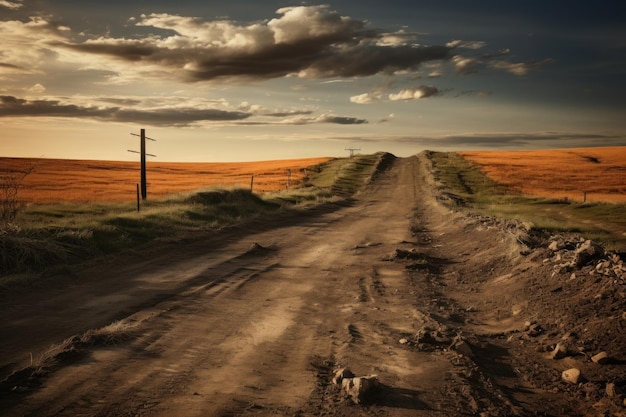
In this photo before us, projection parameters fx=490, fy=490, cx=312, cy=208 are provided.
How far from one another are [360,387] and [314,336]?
2.28 meters

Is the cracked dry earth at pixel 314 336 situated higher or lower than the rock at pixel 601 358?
lower

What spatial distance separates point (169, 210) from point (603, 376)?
731 inches

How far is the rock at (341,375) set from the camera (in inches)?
253

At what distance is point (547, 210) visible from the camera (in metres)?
29.2

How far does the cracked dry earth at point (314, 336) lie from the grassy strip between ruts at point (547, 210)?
535cm

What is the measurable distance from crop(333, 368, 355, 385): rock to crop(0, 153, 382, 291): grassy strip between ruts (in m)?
8.05

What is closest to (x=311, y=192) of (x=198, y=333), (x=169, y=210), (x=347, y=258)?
(x=169, y=210)

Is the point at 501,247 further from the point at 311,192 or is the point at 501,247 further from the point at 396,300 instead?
the point at 311,192

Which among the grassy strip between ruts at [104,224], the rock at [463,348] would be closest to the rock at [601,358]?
the rock at [463,348]

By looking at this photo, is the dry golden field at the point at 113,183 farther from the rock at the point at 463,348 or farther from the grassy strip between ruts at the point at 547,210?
the rock at the point at 463,348

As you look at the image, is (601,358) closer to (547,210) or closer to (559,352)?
(559,352)

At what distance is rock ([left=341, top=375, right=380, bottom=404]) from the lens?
19.6 feet

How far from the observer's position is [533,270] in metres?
11.5

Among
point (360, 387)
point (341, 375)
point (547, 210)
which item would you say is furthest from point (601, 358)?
point (547, 210)
